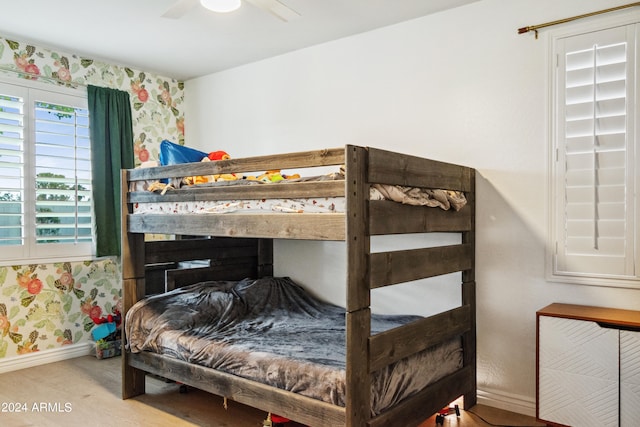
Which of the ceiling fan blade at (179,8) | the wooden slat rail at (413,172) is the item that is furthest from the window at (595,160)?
the ceiling fan blade at (179,8)

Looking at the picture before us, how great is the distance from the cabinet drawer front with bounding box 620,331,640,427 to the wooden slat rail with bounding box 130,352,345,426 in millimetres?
1285

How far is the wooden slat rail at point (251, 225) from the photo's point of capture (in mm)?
1998

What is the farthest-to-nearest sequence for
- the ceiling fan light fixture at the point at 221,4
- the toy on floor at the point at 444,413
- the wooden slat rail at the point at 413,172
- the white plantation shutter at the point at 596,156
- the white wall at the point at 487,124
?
the white wall at the point at 487,124 → the toy on floor at the point at 444,413 → the white plantation shutter at the point at 596,156 → the ceiling fan light fixture at the point at 221,4 → the wooden slat rail at the point at 413,172

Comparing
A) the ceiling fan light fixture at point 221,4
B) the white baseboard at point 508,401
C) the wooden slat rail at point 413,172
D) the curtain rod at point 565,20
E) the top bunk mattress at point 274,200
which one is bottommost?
the white baseboard at point 508,401

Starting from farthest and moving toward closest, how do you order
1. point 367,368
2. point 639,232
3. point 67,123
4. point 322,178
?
point 67,123
point 639,232
point 322,178
point 367,368

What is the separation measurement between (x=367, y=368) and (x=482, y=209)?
1.34 m

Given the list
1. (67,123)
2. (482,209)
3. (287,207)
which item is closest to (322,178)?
(287,207)

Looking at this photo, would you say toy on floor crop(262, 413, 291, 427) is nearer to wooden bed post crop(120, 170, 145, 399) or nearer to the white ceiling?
wooden bed post crop(120, 170, 145, 399)

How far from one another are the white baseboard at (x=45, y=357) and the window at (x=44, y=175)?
69 centimetres

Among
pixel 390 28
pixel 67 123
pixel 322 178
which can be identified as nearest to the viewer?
pixel 322 178

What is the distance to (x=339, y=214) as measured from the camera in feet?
6.42

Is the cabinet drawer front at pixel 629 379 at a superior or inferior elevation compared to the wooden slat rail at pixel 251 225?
inferior

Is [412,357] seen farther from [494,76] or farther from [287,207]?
[494,76]

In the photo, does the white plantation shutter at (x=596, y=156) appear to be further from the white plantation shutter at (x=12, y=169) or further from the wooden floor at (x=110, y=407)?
the white plantation shutter at (x=12, y=169)
